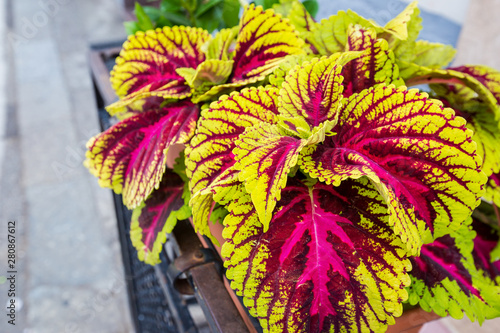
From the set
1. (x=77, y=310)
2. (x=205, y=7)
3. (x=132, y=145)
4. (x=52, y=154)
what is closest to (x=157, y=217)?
(x=132, y=145)

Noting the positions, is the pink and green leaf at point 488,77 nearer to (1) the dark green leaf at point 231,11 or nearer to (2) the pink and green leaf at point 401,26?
(2) the pink and green leaf at point 401,26

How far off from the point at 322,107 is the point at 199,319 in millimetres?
576

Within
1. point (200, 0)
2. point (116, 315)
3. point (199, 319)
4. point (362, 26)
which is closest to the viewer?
point (362, 26)

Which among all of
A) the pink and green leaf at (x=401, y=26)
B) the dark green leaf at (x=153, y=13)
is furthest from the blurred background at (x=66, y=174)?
the pink and green leaf at (x=401, y=26)

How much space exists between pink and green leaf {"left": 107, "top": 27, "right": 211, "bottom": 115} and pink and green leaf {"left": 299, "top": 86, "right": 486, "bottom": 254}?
272mm

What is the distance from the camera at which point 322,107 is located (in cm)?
46

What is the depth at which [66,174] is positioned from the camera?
205 cm

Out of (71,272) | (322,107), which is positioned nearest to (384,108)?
(322,107)

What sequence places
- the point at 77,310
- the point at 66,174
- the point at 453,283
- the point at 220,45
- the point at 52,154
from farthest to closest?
the point at 52,154, the point at 66,174, the point at 77,310, the point at 220,45, the point at 453,283

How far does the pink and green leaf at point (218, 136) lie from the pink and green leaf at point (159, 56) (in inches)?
6.5

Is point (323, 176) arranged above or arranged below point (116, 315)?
above

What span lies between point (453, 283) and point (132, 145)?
17.6 inches

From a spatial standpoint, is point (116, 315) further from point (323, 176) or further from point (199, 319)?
point (323, 176)

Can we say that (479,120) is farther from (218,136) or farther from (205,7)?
(205,7)
